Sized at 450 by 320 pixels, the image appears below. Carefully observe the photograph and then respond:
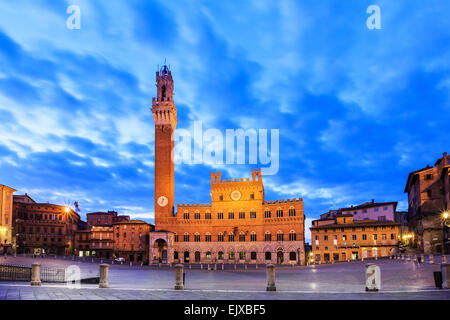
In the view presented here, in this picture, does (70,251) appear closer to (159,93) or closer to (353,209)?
(159,93)

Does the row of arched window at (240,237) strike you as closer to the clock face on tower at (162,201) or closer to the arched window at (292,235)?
the arched window at (292,235)

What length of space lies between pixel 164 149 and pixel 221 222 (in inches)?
710

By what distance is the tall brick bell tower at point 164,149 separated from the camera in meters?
75.2

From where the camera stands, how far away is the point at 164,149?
7662cm

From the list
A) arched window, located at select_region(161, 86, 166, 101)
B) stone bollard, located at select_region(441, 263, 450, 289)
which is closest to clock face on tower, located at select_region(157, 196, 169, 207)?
arched window, located at select_region(161, 86, 166, 101)

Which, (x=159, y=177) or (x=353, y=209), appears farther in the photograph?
(x=353, y=209)

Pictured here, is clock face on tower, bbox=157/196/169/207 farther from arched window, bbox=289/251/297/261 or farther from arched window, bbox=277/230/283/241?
arched window, bbox=289/251/297/261

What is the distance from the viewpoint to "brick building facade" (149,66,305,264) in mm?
70688

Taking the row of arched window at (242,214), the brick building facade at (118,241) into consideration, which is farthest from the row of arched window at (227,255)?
the brick building facade at (118,241)

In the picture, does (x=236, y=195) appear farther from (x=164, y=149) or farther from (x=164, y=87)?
(x=164, y=87)

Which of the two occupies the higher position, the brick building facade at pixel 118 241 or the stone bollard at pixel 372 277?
the stone bollard at pixel 372 277

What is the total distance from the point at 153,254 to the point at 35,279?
50.7m

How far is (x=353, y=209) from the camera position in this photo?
8225 centimetres
